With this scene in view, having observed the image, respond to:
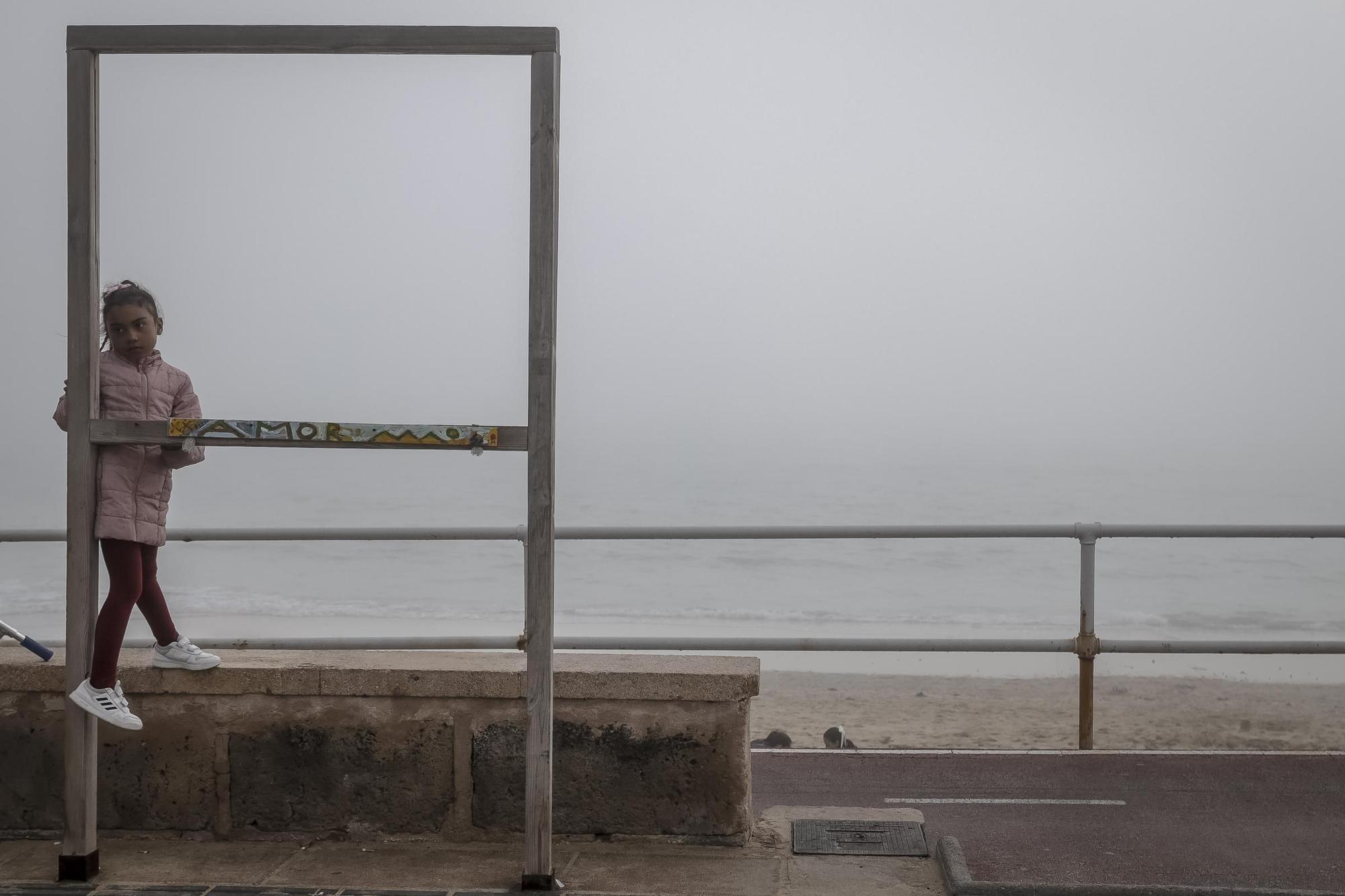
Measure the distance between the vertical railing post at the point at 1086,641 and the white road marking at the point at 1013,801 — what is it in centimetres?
97

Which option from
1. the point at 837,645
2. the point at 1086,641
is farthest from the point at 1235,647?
the point at 837,645

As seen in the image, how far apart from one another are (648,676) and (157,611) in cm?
157

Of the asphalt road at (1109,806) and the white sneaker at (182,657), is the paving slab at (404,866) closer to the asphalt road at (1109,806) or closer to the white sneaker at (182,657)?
the white sneaker at (182,657)

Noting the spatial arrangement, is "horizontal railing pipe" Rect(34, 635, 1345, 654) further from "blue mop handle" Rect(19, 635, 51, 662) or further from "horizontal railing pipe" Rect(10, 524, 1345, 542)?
"blue mop handle" Rect(19, 635, 51, 662)

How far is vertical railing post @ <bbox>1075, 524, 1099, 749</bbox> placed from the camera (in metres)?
6.08

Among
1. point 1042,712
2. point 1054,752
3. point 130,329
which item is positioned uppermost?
point 130,329

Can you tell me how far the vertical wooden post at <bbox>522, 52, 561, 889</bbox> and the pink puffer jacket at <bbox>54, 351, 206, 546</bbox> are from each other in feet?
3.24

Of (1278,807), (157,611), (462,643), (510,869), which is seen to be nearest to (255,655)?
(157,611)

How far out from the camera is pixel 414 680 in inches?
162

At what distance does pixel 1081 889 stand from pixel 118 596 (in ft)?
9.56

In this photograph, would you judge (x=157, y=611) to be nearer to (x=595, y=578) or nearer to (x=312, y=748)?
(x=312, y=748)

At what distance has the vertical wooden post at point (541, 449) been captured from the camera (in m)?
3.67

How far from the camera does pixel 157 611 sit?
4.15 metres

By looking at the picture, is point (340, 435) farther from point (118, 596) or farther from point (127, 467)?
point (118, 596)
